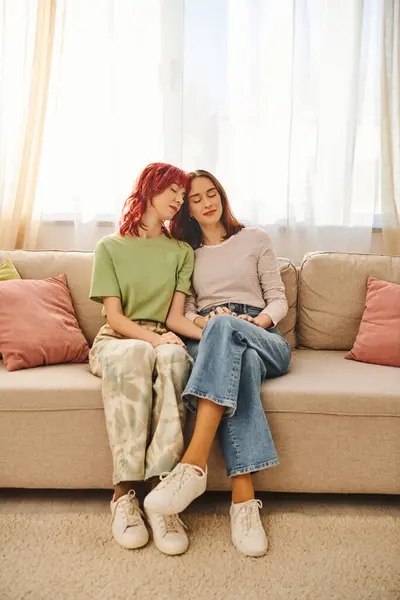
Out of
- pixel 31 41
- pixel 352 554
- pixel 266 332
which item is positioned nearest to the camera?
pixel 352 554

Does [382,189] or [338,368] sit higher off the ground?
[382,189]

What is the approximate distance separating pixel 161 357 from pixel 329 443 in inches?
22.3

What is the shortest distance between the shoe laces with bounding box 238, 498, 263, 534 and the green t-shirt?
2.38 feet

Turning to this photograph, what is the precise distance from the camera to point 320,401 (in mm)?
1756

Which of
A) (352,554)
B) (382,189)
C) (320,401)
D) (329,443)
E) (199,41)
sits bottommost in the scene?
(352,554)

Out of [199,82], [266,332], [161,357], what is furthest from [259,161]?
[161,357]

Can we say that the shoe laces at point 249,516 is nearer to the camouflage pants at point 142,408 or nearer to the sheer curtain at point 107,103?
the camouflage pants at point 142,408

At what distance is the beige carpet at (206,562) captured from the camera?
140cm

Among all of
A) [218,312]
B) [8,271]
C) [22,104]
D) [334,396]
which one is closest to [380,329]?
[334,396]

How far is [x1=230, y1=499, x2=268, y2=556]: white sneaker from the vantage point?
5.09 feet

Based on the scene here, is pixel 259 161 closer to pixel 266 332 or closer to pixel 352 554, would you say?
pixel 266 332

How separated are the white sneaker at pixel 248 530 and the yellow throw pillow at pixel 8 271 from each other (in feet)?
3.90

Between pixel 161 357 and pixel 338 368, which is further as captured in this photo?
pixel 338 368

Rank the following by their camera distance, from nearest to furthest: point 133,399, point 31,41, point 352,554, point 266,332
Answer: point 352,554 < point 133,399 < point 266,332 < point 31,41
